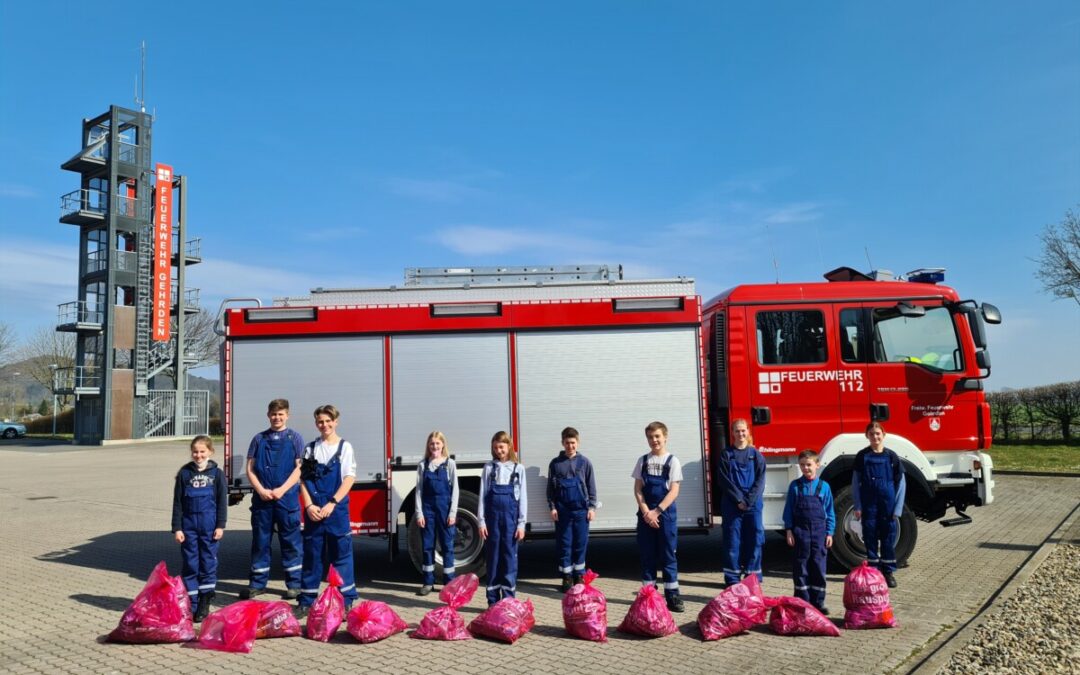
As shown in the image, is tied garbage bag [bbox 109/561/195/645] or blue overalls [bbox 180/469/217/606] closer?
tied garbage bag [bbox 109/561/195/645]

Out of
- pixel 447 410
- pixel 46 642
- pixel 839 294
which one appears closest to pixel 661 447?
pixel 447 410

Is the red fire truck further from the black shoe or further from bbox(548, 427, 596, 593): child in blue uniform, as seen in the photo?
the black shoe

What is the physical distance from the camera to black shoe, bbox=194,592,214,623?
6570mm

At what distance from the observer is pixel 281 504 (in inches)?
267

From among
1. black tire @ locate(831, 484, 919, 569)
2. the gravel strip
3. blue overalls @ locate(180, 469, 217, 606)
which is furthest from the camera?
black tire @ locate(831, 484, 919, 569)

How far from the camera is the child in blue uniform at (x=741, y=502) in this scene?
6812 millimetres

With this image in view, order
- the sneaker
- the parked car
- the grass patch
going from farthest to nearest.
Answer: the parked car, the grass patch, the sneaker

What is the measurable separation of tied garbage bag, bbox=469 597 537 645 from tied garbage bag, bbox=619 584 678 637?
0.79 meters

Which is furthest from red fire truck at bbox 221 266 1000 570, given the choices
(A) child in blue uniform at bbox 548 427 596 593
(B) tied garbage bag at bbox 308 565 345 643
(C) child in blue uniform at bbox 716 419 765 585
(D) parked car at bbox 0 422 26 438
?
(D) parked car at bbox 0 422 26 438

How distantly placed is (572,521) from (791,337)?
301 cm

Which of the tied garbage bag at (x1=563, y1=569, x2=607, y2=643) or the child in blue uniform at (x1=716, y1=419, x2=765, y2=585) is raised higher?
the child in blue uniform at (x1=716, y1=419, x2=765, y2=585)

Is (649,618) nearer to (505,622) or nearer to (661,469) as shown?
(505,622)

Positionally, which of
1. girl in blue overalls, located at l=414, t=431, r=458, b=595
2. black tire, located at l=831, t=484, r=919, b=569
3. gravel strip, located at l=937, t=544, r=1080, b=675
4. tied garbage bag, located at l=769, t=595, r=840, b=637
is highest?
girl in blue overalls, located at l=414, t=431, r=458, b=595

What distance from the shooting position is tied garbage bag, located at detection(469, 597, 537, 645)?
19.1 ft
